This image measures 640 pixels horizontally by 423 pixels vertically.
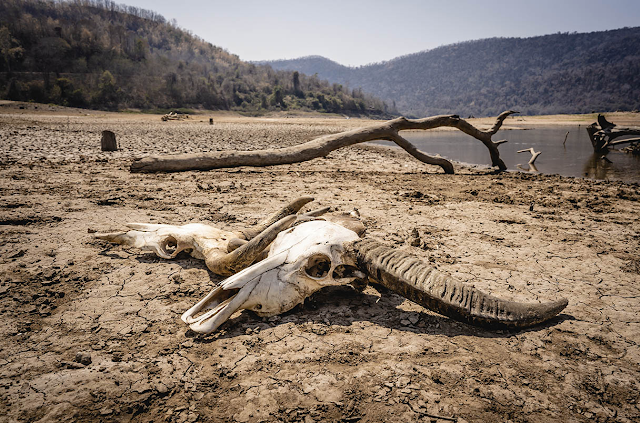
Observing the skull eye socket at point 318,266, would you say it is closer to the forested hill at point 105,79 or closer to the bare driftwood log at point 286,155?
the bare driftwood log at point 286,155

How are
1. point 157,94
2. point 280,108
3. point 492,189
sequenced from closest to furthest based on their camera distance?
point 492,189
point 157,94
point 280,108

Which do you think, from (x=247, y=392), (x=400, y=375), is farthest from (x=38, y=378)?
(x=400, y=375)

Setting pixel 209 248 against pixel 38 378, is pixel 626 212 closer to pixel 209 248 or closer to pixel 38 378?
pixel 209 248

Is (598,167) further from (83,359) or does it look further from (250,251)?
(83,359)

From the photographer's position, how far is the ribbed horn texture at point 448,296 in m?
2.34

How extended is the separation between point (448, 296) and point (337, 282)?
0.80 metres

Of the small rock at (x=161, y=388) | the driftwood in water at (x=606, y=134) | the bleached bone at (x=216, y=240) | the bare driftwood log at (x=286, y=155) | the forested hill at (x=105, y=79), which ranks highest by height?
the forested hill at (x=105, y=79)

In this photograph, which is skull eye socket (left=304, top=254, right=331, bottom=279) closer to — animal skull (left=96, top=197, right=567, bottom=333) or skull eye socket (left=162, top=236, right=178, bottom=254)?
animal skull (left=96, top=197, right=567, bottom=333)

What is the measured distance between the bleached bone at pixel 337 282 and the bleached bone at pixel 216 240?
16cm

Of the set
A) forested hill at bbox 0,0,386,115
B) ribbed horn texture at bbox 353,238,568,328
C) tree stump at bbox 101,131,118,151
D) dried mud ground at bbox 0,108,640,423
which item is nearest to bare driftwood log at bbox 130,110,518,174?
dried mud ground at bbox 0,108,640,423

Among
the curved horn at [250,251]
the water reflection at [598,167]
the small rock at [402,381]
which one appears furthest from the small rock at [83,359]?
the water reflection at [598,167]

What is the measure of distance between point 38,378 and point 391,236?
356 cm

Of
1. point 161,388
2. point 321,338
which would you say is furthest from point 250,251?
point 161,388

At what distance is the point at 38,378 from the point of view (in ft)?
6.65
